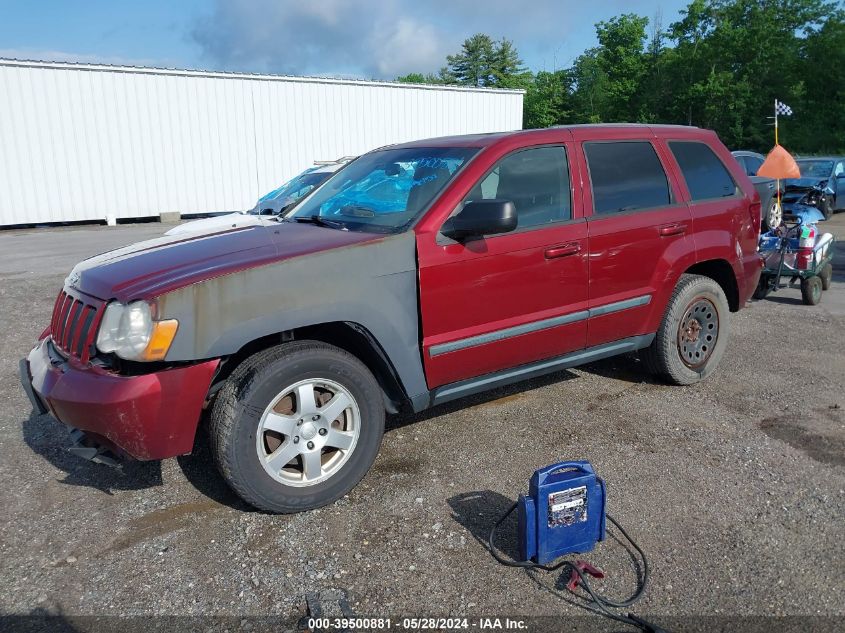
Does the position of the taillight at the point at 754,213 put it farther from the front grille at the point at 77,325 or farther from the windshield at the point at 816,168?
the windshield at the point at 816,168

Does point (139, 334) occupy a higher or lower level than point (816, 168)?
lower

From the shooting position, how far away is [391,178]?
4293 millimetres

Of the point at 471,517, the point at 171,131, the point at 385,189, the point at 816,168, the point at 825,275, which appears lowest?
the point at 471,517

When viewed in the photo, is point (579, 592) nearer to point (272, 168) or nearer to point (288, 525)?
point (288, 525)

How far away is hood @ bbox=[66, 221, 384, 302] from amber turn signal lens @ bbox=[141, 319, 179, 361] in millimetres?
147

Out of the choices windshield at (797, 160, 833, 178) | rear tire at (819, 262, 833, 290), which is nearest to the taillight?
rear tire at (819, 262, 833, 290)

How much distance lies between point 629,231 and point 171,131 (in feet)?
63.2

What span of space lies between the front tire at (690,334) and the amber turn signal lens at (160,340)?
337cm

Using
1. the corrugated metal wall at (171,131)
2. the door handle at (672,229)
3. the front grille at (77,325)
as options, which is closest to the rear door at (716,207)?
the door handle at (672,229)

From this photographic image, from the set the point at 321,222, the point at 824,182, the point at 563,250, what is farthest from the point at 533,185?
the point at 824,182

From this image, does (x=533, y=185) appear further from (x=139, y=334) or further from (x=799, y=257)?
(x=799, y=257)

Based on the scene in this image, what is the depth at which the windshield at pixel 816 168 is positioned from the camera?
17594 millimetres

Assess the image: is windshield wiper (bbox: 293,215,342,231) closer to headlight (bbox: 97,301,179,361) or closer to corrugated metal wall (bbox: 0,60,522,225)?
headlight (bbox: 97,301,179,361)

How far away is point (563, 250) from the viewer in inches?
162
